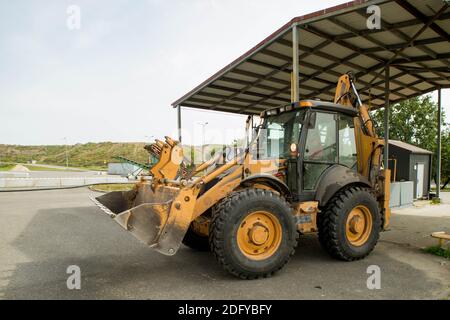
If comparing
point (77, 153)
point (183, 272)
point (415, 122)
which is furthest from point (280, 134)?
point (77, 153)

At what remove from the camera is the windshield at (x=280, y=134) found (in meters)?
5.12

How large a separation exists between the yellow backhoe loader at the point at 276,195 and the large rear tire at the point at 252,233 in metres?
0.01

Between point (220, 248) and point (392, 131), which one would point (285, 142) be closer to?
point (220, 248)

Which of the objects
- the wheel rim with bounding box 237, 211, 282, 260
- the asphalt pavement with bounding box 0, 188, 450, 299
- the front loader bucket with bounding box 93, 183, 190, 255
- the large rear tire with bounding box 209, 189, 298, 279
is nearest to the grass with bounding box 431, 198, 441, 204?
the asphalt pavement with bounding box 0, 188, 450, 299

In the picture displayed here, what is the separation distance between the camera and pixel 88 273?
4.62 m

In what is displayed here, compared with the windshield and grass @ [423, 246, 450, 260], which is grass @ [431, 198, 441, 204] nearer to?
grass @ [423, 246, 450, 260]

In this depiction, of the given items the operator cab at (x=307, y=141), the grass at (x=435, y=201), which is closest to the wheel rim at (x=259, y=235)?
the operator cab at (x=307, y=141)

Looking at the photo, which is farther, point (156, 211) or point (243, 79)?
point (243, 79)

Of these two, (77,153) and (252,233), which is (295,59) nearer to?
(252,233)

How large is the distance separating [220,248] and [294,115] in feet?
8.05

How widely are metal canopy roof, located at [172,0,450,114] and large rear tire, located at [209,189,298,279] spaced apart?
14.0 feet

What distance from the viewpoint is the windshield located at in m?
5.12

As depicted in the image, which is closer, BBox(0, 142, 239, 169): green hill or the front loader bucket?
the front loader bucket
